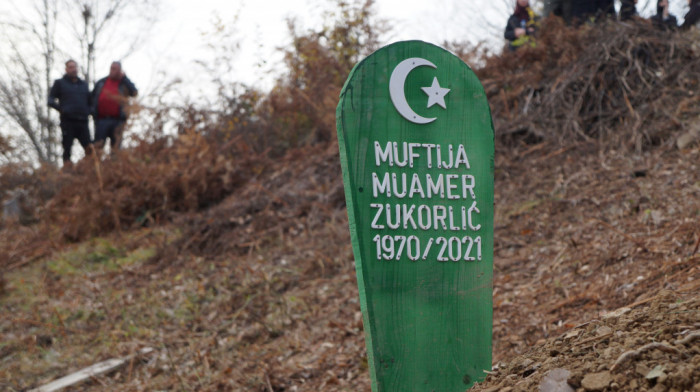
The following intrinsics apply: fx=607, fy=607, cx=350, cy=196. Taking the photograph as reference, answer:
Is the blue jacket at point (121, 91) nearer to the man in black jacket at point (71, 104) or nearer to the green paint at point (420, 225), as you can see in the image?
the man in black jacket at point (71, 104)

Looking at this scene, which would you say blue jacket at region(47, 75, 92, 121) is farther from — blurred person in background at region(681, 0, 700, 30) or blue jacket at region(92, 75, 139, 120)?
blurred person in background at region(681, 0, 700, 30)

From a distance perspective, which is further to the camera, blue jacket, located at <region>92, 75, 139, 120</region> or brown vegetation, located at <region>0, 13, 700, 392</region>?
blue jacket, located at <region>92, 75, 139, 120</region>

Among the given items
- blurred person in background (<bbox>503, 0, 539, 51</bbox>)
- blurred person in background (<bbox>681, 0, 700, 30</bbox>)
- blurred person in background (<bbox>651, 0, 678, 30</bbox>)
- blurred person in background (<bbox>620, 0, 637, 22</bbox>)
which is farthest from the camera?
blurred person in background (<bbox>503, 0, 539, 51</bbox>)

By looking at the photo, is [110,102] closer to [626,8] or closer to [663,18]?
[626,8]

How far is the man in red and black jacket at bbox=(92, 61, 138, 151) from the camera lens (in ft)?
30.3

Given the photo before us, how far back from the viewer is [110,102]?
9312 millimetres

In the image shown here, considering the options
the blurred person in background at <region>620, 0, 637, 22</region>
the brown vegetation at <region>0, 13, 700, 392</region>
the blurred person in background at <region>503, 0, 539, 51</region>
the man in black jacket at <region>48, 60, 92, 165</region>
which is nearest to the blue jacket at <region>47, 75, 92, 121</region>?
the man in black jacket at <region>48, 60, 92, 165</region>

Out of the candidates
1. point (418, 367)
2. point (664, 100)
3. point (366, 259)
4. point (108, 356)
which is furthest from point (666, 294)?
point (664, 100)

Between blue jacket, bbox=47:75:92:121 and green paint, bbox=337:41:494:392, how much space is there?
26.6 feet

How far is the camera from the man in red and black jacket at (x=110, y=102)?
925 centimetres

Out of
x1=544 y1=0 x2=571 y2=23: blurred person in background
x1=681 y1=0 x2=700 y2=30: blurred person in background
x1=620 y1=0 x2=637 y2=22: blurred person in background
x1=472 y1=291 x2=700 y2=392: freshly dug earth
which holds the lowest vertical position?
x1=472 y1=291 x2=700 y2=392: freshly dug earth

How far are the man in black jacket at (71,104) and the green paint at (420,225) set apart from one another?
25.9 ft

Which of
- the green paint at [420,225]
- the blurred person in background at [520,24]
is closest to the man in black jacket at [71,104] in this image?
the blurred person in background at [520,24]

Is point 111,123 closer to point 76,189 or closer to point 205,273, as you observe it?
point 76,189
